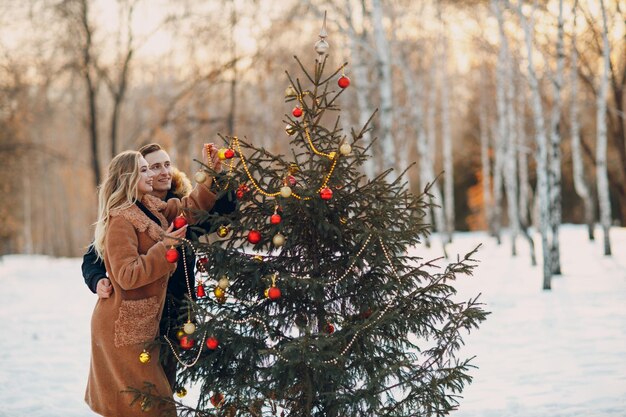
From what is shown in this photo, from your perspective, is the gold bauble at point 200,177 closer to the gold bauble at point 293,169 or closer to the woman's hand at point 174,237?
the woman's hand at point 174,237

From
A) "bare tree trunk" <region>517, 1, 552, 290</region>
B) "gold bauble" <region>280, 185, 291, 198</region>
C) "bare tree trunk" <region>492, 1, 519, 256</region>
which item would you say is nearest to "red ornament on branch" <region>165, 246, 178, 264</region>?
"gold bauble" <region>280, 185, 291, 198</region>

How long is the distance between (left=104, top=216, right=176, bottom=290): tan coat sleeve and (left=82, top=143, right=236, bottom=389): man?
0.21 metres

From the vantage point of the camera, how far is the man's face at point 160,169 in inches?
191

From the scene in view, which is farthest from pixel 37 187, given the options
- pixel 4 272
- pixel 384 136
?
pixel 384 136

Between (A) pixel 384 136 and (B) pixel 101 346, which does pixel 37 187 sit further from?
(B) pixel 101 346

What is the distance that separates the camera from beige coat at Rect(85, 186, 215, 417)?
4.55 meters

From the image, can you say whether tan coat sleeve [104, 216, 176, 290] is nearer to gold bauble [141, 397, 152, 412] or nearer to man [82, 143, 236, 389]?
man [82, 143, 236, 389]

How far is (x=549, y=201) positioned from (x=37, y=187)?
43.6 metres

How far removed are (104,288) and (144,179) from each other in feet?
2.23

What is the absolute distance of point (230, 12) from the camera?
69.6 ft

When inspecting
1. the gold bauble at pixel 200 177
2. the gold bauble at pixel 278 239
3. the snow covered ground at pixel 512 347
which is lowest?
the snow covered ground at pixel 512 347

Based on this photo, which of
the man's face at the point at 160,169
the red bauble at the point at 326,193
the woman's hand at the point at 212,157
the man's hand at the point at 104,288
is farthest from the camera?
the man's face at the point at 160,169

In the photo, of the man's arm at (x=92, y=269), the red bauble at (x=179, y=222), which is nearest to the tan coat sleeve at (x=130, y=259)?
the red bauble at (x=179, y=222)

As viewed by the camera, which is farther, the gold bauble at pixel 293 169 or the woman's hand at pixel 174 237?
the gold bauble at pixel 293 169
